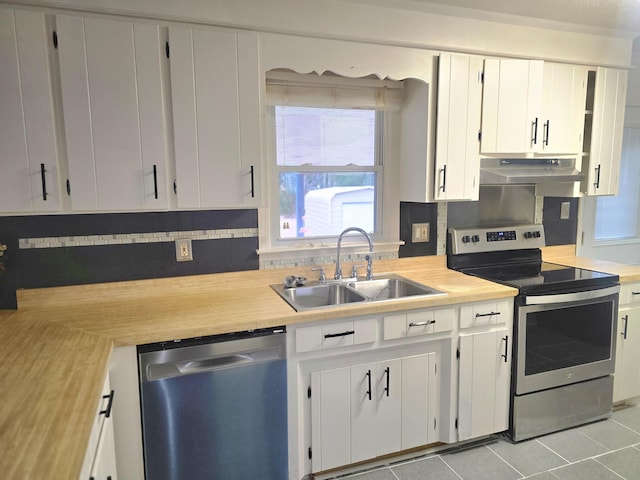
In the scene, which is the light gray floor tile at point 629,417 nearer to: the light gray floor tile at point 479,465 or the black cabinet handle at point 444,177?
the light gray floor tile at point 479,465

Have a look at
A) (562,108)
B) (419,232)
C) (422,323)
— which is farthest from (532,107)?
(422,323)

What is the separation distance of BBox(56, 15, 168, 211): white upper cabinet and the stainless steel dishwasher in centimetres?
72

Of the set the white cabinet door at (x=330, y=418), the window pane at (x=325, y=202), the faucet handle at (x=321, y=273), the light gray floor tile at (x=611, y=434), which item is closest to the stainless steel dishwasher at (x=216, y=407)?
the white cabinet door at (x=330, y=418)

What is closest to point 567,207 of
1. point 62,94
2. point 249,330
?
point 249,330

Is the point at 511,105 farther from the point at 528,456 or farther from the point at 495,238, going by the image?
the point at 528,456

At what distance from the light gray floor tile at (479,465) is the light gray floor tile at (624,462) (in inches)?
20.2

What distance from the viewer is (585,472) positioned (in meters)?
2.22

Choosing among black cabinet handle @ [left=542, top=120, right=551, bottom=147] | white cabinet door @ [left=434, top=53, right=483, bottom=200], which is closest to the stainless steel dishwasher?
white cabinet door @ [left=434, top=53, right=483, bottom=200]

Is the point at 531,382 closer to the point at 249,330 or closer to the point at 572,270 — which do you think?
the point at 572,270

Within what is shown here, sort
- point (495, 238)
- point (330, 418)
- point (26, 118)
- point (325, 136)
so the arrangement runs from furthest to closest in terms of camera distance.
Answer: point (495, 238)
point (325, 136)
point (330, 418)
point (26, 118)

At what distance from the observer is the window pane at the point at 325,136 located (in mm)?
2559

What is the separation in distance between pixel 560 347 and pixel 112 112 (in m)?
2.60

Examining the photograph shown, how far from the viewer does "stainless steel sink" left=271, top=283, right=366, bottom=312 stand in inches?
94.9

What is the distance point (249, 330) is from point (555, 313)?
1690 millimetres
